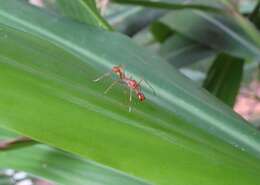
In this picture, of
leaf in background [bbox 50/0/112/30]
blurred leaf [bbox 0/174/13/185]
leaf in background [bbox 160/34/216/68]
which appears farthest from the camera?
leaf in background [bbox 160/34/216/68]

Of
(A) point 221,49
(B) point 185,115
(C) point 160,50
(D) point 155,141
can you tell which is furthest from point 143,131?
(C) point 160,50

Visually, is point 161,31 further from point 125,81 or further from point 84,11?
point 125,81

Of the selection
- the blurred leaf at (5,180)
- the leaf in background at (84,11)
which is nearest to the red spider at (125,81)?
the leaf in background at (84,11)

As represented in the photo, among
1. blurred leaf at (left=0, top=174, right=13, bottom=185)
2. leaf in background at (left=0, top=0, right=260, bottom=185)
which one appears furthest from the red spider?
blurred leaf at (left=0, top=174, right=13, bottom=185)

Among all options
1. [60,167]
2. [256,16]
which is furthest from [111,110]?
[256,16]

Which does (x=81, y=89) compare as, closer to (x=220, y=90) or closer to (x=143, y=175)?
(x=143, y=175)

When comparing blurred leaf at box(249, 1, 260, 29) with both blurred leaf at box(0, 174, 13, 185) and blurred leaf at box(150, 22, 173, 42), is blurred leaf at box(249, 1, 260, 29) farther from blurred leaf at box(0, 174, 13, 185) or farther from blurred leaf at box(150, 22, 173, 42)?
blurred leaf at box(0, 174, 13, 185)
